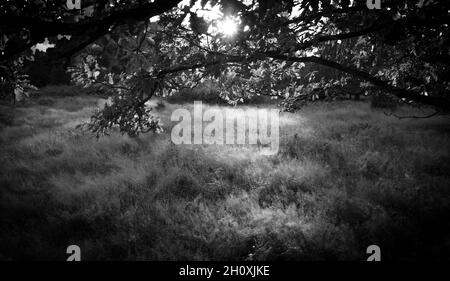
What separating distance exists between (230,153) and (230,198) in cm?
356

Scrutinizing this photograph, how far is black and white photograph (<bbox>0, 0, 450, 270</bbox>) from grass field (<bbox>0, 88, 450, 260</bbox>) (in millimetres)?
40

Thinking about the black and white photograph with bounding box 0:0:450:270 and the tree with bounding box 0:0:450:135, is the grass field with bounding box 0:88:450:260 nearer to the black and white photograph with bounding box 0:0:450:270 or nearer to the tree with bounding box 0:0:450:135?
the black and white photograph with bounding box 0:0:450:270

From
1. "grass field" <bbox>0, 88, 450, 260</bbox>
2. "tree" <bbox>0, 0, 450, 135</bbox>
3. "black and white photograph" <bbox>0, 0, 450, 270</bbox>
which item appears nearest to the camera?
"tree" <bbox>0, 0, 450, 135</bbox>

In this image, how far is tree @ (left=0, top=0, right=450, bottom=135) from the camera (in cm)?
220

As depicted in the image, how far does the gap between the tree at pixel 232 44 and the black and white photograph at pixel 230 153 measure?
0.02 meters

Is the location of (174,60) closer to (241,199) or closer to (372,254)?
(241,199)

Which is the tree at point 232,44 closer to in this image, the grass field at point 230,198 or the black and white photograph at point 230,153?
the black and white photograph at point 230,153

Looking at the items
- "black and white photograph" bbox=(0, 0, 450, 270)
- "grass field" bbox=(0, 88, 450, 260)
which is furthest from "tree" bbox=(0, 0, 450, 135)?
"grass field" bbox=(0, 88, 450, 260)

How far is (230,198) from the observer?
23.2ft

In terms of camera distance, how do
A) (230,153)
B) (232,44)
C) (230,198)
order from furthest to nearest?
1. (230,153)
2. (230,198)
3. (232,44)

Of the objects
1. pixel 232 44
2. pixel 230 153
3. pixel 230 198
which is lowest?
pixel 230 198

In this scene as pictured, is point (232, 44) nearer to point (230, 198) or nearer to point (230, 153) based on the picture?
point (230, 198)

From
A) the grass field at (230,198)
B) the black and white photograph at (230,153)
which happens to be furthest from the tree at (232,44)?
the grass field at (230,198)

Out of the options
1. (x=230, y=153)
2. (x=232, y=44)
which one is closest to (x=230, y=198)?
(x=230, y=153)
